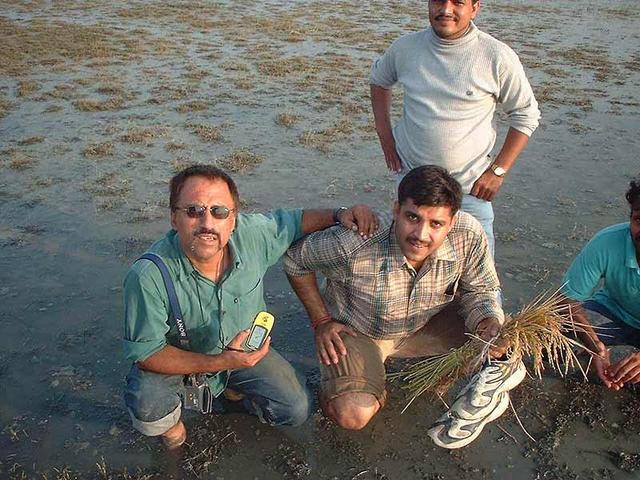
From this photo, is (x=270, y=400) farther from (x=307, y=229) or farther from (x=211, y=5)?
(x=211, y=5)

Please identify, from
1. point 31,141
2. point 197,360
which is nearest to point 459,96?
point 197,360

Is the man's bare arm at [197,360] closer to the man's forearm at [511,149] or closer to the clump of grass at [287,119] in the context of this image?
the man's forearm at [511,149]

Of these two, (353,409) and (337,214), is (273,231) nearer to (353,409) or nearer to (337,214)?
(337,214)

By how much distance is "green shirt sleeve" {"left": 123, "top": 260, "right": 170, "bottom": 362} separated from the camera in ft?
9.49

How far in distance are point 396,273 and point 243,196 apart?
3.62 metres

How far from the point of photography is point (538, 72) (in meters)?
13.1

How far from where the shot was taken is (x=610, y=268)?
373 centimetres

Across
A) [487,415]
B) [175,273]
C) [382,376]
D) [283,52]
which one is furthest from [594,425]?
[283,52]

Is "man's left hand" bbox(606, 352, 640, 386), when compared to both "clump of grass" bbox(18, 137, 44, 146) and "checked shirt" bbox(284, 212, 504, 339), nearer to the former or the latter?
"checked shirt" bbox(284, 212, 504, 339)

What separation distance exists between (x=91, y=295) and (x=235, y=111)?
556 cm

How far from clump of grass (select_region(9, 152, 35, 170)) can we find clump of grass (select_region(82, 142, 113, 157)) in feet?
2.18

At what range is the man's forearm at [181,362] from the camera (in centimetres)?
299

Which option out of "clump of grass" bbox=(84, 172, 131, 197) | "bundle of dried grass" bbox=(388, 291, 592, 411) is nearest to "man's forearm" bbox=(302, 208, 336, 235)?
"bundle of dried grass" bbox=(388, 291, 592, 411)

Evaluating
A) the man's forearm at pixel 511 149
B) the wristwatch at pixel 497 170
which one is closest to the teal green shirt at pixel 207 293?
the wristwatch at pixel 497 170
